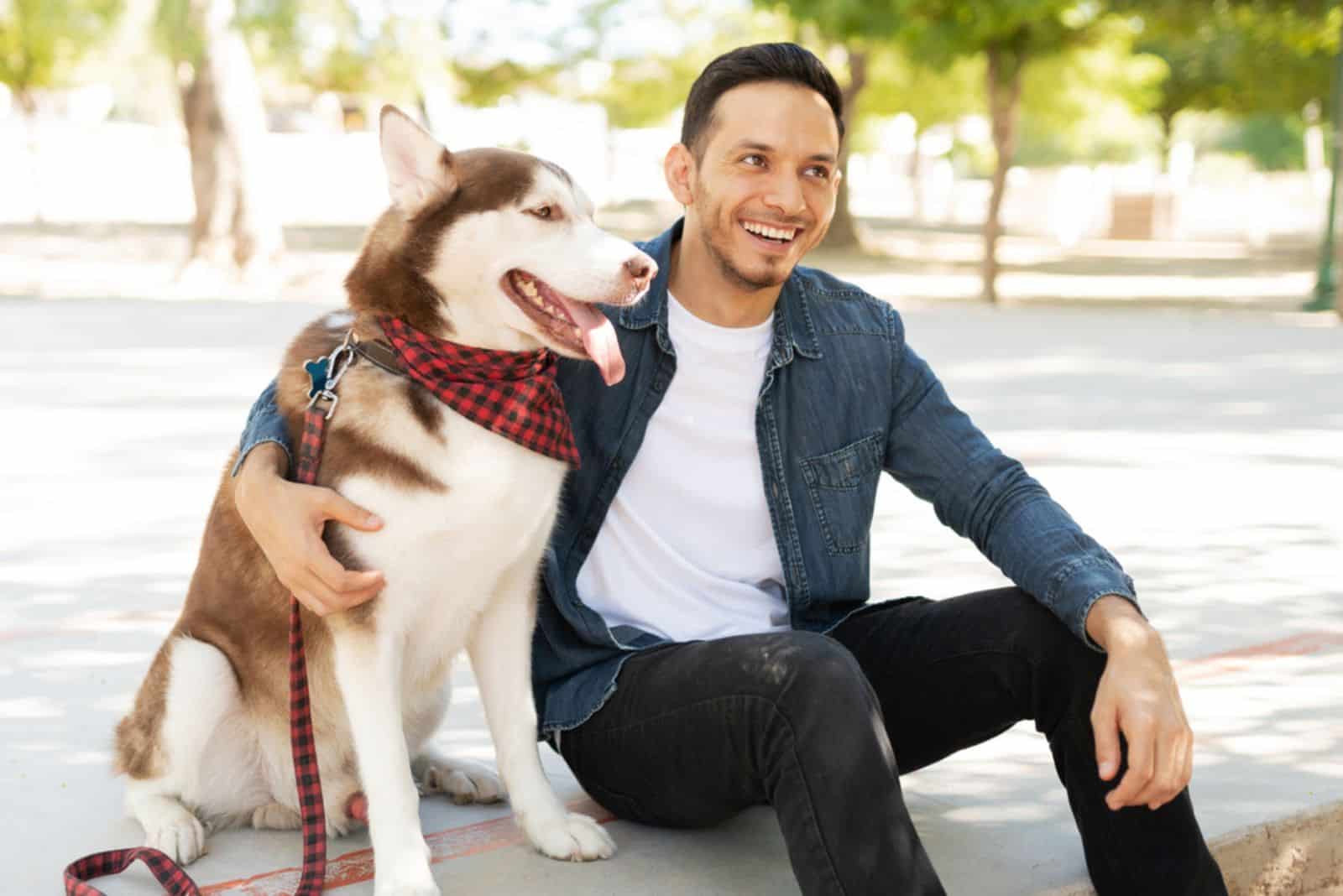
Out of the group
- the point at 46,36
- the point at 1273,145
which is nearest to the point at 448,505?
the point at 46,36

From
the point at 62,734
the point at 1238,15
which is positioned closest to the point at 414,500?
the point at 62,734

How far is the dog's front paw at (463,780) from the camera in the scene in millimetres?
→ 3545

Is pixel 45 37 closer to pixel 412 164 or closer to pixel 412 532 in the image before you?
pixel 412 164

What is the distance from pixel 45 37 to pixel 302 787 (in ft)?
91.5

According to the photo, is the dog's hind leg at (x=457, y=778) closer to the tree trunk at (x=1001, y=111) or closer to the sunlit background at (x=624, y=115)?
the sunlit background at (x=624, y=115)

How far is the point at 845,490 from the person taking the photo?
11.3 ft

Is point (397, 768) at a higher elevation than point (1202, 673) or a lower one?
higher

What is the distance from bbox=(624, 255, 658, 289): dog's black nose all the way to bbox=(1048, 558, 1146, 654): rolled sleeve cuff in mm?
1012

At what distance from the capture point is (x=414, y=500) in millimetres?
2840

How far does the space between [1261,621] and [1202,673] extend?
0.70 metres

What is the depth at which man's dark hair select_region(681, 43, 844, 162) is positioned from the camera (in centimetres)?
337

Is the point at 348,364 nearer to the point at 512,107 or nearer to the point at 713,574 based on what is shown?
the point at 713,574

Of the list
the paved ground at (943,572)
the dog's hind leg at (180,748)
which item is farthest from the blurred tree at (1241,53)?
the dog's hind leg at (180,748)

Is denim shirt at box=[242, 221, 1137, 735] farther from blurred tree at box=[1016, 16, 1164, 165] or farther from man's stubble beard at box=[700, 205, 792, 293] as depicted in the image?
blurred tree at box=[1016, 16, 1164, 165]
